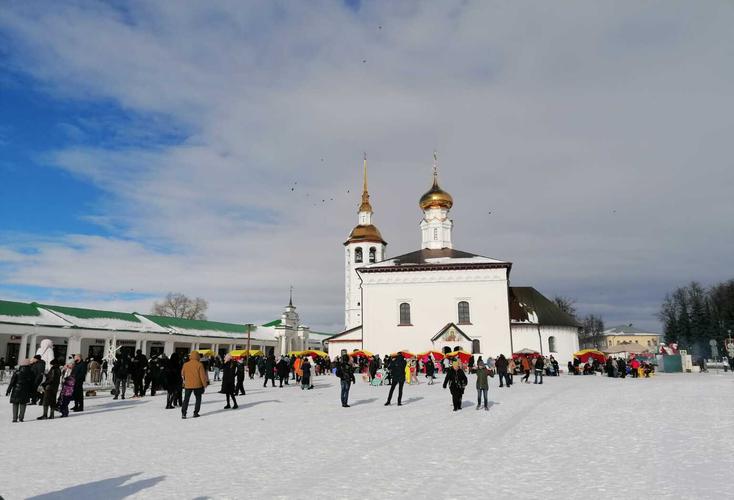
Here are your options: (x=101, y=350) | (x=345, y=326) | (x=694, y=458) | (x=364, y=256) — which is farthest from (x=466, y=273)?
(x=694, y=458)

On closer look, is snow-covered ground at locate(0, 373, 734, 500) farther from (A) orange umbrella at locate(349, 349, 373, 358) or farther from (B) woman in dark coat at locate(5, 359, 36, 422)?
(A) orange umbrella at locate(349, 349, 373, 358)

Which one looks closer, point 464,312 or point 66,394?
point 66,394

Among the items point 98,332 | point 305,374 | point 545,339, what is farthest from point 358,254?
point 305,374

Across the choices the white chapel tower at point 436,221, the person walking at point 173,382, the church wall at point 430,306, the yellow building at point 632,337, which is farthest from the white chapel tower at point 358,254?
the yellow building at point 632,337

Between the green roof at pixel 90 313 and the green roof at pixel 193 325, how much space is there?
10.2 feet

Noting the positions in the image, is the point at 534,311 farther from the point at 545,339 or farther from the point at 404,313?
the point at 404,313

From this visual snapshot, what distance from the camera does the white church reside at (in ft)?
134

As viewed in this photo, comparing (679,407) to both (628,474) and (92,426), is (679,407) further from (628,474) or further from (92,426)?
(92,426)

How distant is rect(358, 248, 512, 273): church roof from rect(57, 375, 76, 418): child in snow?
30.7 metres

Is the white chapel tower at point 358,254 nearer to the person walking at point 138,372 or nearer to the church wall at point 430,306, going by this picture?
the church wall at point 430,306

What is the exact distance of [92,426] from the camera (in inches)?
443

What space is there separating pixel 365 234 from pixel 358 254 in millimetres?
2638

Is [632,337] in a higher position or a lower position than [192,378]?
higher

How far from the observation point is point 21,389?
1194 cm
